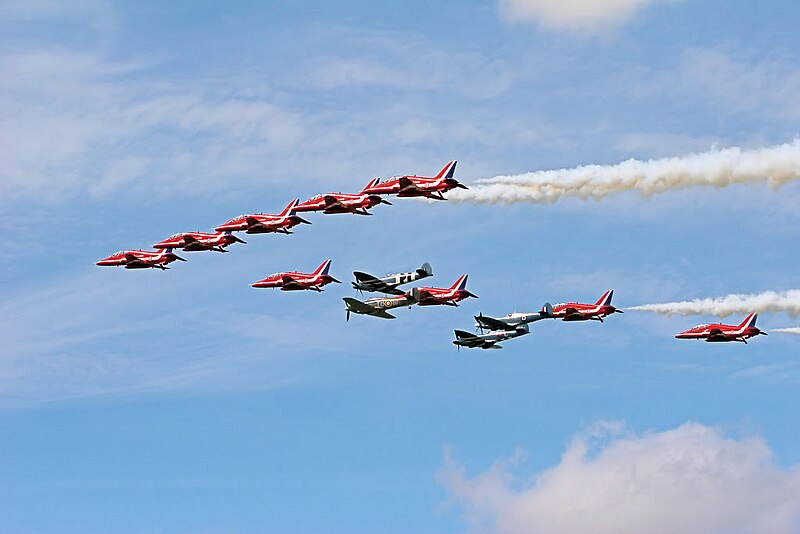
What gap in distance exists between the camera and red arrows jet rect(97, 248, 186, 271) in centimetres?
15362

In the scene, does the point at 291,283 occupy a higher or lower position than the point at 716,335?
higher

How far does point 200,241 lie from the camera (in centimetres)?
15150

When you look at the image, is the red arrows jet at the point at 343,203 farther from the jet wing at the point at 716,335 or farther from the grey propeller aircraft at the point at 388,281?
the jet wing at the point at 716,335

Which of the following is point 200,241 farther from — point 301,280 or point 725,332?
point 725,332

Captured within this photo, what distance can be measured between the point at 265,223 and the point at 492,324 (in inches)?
942

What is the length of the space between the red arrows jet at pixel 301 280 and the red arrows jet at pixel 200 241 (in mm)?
4852

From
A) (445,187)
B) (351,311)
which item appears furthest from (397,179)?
(351,311)

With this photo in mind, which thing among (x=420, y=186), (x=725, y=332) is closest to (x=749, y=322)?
(x=725, y=332)

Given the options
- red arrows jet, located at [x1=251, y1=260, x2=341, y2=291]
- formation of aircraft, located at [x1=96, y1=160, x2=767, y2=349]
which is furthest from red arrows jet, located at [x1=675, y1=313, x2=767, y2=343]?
red arrows jet, located at [x1=251, y1=260, x2=341, y2=291]

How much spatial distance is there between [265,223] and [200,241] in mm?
6758

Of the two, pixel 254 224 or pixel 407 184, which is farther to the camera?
pixel 254 224

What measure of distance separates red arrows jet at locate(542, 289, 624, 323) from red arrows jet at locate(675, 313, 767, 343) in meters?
7.27

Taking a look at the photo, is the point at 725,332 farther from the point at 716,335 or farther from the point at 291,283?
the point at 291,283

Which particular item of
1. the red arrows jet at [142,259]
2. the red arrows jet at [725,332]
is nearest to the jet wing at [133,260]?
the red arrows jet at [142,259]
